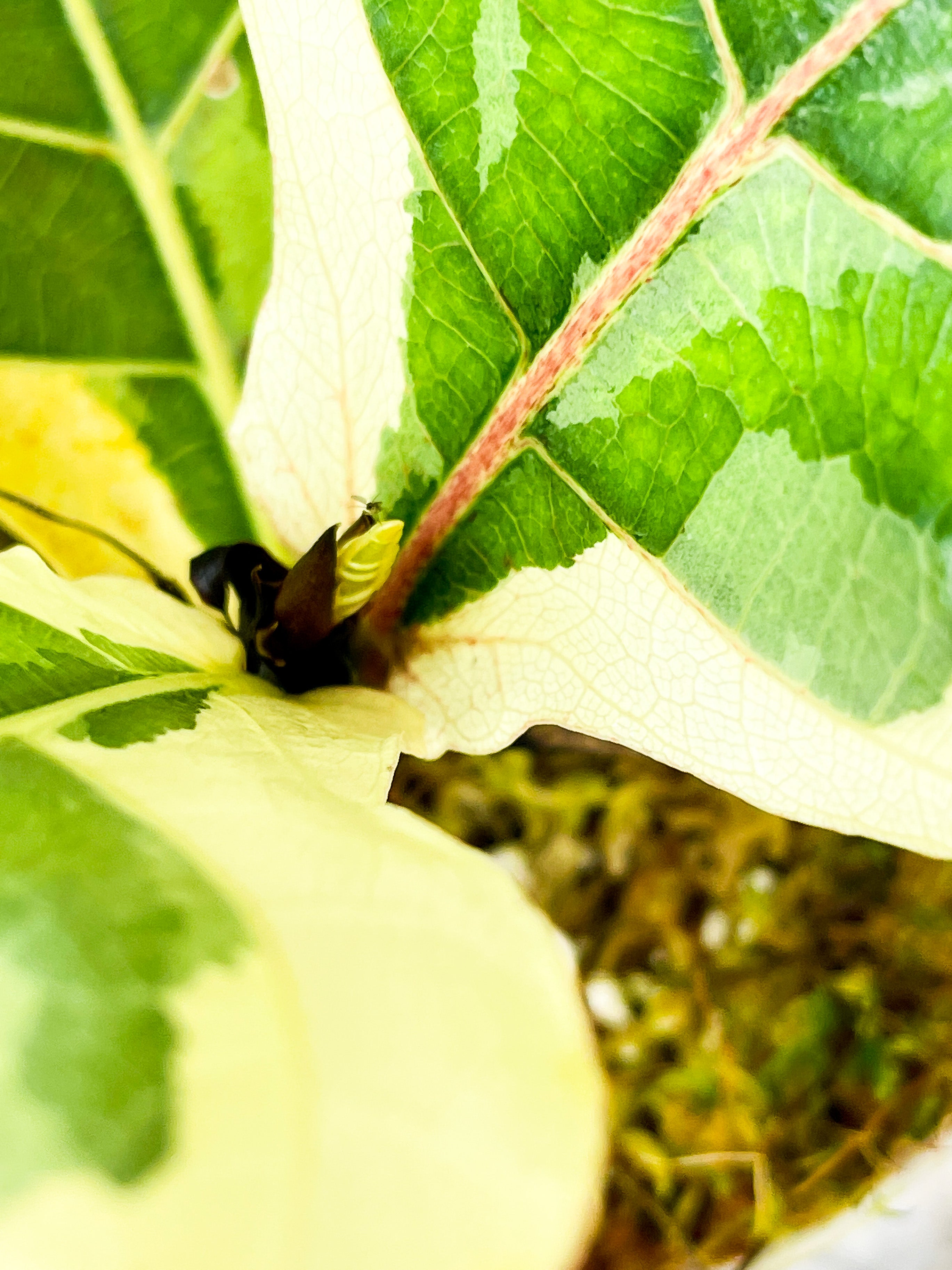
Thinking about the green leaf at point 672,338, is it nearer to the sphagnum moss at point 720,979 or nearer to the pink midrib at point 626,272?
the pink midrib at point 626,272

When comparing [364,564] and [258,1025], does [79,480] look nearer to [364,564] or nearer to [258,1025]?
[364,564]

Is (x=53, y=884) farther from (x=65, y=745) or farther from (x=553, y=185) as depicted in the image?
(x=553, y=185)

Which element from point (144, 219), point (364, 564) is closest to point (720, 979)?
point (364, 564)

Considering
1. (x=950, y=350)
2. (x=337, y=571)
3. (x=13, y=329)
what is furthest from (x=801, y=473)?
(x=13, y=329)

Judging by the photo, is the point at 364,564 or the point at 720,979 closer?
the point at 364,564

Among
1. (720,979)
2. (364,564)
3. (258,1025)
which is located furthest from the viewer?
(720,979)

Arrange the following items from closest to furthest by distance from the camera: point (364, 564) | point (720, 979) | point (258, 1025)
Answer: point (258, 1025)
point (364, 564)
point (720, 979)

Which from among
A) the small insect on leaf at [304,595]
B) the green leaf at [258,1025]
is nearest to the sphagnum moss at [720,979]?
the small insect on leaf at [304,595]
